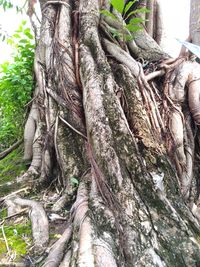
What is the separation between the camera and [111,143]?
183 centimetres

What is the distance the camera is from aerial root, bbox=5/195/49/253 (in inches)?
62.4

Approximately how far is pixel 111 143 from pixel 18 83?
6.21 feet

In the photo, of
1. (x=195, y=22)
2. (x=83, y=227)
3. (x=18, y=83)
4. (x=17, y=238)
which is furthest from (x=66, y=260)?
(x=195, y=22)

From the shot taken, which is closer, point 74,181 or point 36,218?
point 36,218

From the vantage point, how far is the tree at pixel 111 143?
144cm

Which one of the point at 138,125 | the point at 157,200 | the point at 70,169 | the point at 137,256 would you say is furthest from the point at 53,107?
the point at 137,256

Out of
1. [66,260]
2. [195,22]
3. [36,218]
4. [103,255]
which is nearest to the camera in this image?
[103,255]

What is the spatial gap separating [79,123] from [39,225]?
0.90 metres

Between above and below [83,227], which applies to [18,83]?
above

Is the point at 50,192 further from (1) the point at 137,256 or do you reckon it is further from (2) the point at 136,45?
(2) the point at 136,45

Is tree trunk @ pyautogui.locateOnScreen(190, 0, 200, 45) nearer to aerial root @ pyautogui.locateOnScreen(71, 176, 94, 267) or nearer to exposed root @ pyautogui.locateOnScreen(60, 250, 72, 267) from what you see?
aerial root @ pyautogui.locateOnScreen(71, 176, 94, 267)

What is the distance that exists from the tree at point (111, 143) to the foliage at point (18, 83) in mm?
456

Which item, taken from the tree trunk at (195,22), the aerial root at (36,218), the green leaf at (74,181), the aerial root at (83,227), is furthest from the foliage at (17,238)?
the tree trunk at (195,22)

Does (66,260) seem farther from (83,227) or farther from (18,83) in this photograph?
(18,83)
